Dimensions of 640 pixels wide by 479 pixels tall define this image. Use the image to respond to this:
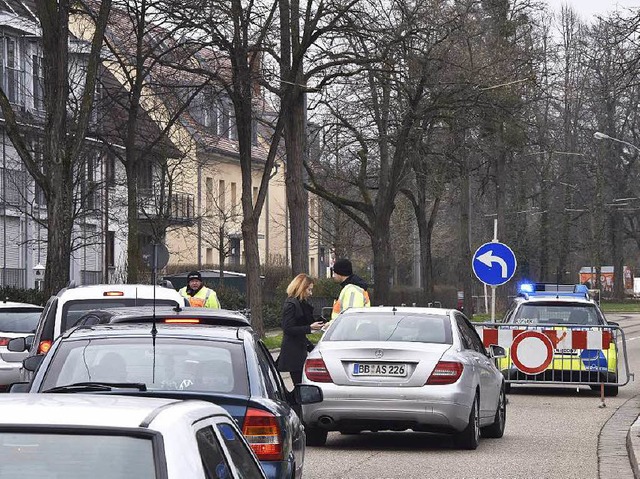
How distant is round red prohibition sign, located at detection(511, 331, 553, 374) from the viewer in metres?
21.0

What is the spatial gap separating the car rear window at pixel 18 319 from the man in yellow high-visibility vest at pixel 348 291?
5959 millimetres

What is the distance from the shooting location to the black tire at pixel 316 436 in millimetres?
14457

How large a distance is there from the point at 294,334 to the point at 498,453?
2.59 m

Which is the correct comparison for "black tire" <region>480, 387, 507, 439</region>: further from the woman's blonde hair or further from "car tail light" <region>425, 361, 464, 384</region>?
the woman's blonde hair

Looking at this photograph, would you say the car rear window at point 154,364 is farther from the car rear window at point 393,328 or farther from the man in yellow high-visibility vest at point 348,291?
the man in yellow high-visibility vest at point 348,291

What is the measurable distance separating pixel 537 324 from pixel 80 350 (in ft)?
48.9

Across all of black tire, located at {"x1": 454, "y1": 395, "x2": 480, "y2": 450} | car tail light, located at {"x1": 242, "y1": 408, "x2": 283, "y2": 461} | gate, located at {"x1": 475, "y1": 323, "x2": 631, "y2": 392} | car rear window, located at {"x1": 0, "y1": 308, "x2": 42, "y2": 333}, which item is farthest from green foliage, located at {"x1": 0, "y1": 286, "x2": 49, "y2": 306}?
car tail light, located at {"x1": 242, "y1": 408, "x2": 283, "y2": 461}

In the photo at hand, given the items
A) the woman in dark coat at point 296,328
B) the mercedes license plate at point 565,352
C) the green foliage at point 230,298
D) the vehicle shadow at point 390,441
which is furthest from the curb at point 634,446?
the green foliage at point 230,298

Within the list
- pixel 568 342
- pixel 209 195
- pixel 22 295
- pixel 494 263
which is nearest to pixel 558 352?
pixel 568 342

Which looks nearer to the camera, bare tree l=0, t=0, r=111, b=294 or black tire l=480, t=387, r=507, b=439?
black tire l=480, t=387, r=507, b=439

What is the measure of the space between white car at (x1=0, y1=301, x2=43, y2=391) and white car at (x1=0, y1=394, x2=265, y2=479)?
52.6ft

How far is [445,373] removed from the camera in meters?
13.8

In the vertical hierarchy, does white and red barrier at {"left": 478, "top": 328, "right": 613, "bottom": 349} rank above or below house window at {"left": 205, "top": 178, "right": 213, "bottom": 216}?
below

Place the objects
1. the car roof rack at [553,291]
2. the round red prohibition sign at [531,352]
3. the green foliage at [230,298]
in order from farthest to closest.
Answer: the green foliage at [230,298]
the car roof rack at [553,291]
the round red prohibition sign at [531,352]
